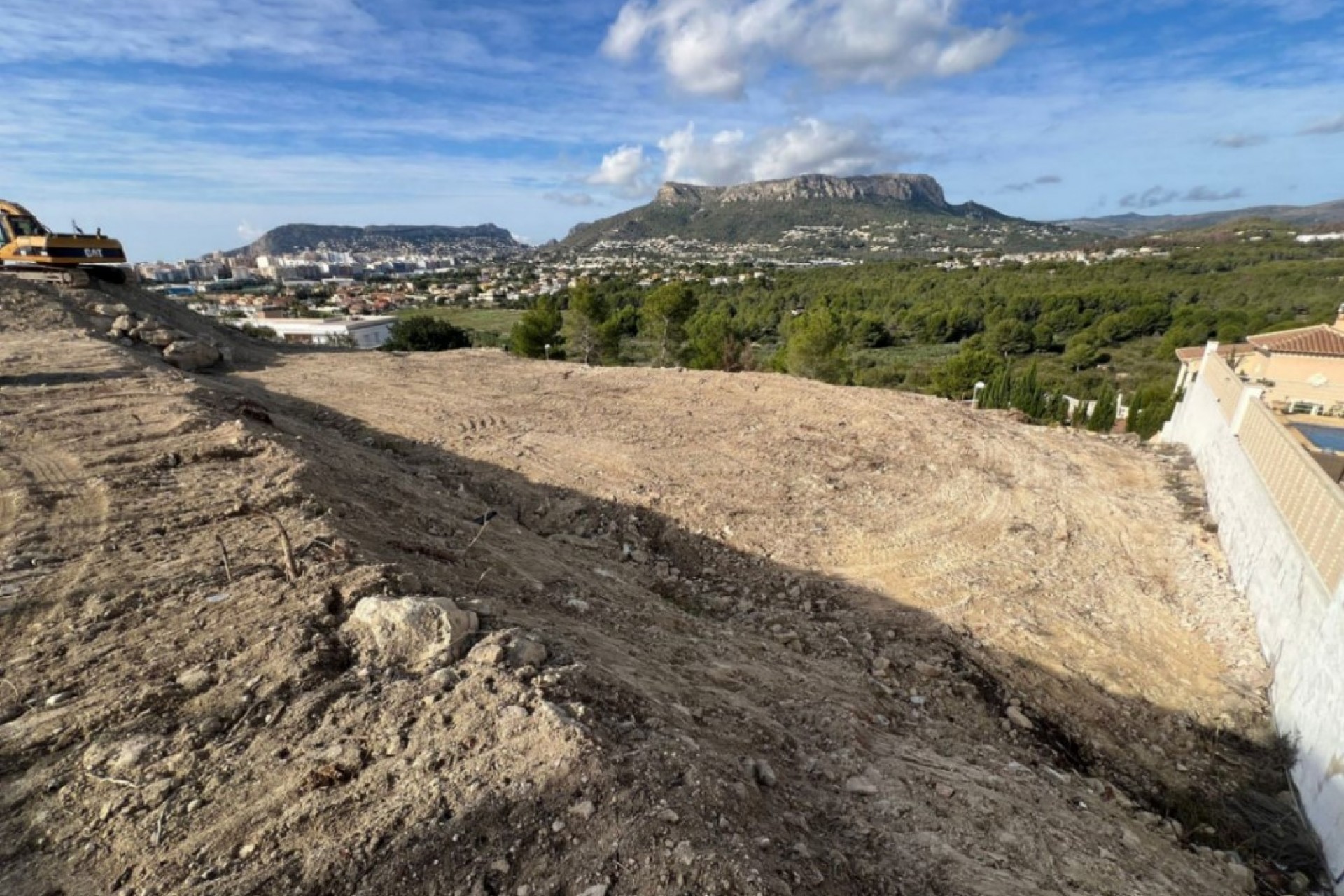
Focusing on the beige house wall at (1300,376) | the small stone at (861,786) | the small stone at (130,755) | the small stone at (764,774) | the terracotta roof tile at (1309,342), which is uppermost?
the small stone at (130,755)

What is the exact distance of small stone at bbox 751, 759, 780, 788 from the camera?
3.42 metres

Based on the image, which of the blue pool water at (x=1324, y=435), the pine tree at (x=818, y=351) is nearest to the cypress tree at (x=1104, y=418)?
the blue pool water at (x=1324, y=435)

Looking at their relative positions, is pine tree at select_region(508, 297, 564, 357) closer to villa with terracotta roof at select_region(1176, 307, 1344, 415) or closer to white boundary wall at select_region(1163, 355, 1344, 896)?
white boundary wall at select_region(1163, 355, 1344, 896)

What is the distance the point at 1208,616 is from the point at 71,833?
993 cm

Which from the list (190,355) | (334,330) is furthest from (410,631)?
(334,330)

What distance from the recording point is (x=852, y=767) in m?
3.97

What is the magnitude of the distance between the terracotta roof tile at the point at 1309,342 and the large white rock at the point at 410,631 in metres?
22.4

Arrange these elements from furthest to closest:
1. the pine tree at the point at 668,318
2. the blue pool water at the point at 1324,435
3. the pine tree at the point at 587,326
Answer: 1. the pine tree at the point at 668,318
2. the pine tree at the point at 587,326
3. the blue pool water at the point at 1324,435

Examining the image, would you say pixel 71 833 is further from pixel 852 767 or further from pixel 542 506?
pixel 542 506

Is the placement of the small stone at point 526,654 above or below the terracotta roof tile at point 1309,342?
above

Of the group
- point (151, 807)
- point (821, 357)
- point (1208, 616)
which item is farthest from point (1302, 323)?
point (151, 807)

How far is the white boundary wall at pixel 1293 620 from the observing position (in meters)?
4.69

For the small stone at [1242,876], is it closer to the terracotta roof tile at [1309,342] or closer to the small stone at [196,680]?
the small stone at [196,680]

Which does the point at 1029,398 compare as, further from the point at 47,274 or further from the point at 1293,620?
the point at 47,274
